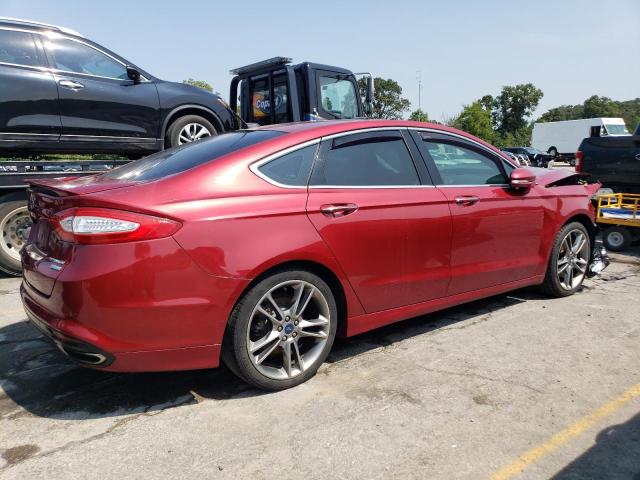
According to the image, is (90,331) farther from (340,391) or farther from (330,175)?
(330,175)

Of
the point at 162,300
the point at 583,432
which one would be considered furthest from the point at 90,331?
the point at 583,432

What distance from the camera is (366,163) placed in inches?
138

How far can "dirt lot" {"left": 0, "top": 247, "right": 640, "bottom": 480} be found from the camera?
7.87 ft

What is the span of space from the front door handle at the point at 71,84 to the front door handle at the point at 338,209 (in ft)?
13.3

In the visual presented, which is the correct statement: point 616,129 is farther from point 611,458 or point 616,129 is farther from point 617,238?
point 611,458

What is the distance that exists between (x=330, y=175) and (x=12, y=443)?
7.21ft

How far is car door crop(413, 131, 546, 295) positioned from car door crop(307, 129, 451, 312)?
14cm

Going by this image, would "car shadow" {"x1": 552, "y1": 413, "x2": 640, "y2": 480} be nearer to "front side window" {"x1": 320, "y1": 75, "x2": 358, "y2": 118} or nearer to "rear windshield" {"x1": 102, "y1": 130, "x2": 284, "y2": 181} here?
"rear windshield" {"x1": 102, "y1": 130, "x2": 284, "y2": 181}

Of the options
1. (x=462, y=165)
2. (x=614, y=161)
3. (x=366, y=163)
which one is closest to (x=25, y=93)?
(x=366, y=163)

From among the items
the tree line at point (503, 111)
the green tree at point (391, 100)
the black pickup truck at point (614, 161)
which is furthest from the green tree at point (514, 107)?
the black pickup truck at point (614, 161)

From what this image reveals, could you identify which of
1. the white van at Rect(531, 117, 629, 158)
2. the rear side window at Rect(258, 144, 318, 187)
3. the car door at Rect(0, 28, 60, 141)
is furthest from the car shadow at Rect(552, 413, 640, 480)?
the white van at Rect(531, 117, 629, 158)

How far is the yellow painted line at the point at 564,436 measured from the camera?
235cm

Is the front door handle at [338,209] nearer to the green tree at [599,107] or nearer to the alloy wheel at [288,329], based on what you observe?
the alloy wheel at [288,329]

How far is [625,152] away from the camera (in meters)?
8.05
